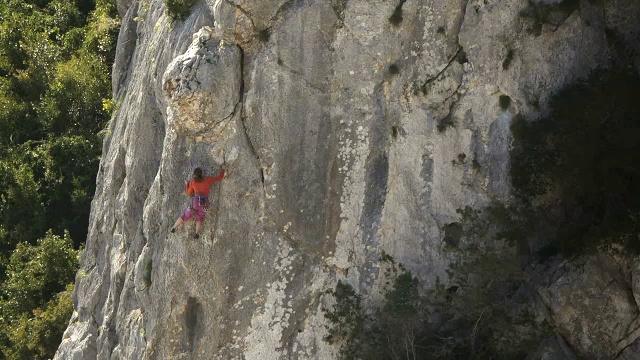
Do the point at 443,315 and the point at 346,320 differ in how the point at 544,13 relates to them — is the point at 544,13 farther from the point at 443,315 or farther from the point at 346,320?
the point at 346,320

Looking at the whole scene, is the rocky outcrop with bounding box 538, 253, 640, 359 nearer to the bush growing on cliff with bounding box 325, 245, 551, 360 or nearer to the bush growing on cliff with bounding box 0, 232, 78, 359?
the bush growing on cliff with bounding box 325, 245, 551, 360

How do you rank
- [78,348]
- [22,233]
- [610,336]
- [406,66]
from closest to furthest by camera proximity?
[610,336]
[406,66]
[78,348]
[22,233]

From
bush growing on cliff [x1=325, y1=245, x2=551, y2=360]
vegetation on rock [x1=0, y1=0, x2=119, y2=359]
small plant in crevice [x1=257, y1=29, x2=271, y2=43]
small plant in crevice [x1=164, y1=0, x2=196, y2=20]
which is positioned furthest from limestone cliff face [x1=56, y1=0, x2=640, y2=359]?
vegetation on rock [x1=0, y1=0, x2=119, y2=359]

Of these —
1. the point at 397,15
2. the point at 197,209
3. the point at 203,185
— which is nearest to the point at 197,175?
the point at 203,185

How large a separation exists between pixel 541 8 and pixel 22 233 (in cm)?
2022

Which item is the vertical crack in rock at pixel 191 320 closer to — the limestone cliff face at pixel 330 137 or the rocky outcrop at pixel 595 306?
the limestone cliff face at pixel 330 137

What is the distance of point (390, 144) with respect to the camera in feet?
58.3

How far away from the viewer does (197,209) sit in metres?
17.9

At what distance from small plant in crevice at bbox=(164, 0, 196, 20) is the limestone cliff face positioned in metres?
1.94

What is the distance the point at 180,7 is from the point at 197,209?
4476mm

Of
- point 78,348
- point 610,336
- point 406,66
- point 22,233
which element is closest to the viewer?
point 610,336

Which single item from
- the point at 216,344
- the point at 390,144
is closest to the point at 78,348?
the point at 216,344

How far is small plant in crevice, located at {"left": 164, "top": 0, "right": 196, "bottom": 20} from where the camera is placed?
2008 cm

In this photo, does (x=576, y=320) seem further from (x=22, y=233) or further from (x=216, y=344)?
(x=22, y=233)
